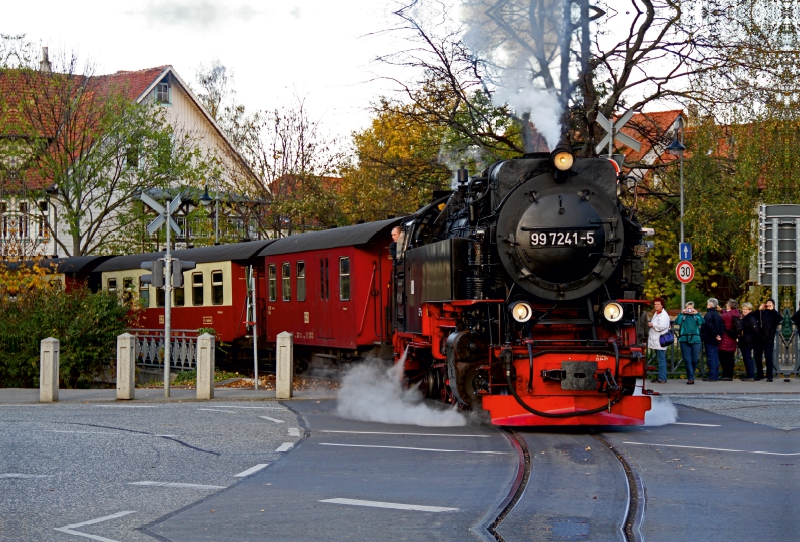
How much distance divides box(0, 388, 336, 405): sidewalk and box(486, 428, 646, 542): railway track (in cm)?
780

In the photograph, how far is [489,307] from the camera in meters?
13.5

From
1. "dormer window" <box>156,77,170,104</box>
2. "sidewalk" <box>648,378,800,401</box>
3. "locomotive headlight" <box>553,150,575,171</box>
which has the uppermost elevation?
"dormer window" <box>156,77,170,104</box>

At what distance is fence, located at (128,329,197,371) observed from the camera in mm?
27750

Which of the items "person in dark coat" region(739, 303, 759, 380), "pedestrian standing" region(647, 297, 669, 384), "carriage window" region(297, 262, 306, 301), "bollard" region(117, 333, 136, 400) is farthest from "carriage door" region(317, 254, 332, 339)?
"person in dark coat" region(739, 303, 759, 380)

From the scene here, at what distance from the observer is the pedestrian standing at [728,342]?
74.5 ft

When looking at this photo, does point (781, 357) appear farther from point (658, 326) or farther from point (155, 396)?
point (155, 396)

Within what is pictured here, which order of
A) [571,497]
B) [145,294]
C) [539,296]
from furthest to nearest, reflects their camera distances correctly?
[145,294]
[539,296]
[571,497]

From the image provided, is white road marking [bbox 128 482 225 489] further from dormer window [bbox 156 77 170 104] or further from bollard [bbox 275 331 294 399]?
dormer window [bbox 156 77 170 104]

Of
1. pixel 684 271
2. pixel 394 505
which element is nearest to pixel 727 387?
pixel 684 271

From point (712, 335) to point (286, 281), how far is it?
9401 millimetres

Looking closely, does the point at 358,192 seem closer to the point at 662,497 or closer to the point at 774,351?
the point at 774,351

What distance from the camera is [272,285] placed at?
27000mm

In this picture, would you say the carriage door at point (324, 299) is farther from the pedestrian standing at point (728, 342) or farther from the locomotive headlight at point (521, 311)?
the locomotive headlight at point (521, 311)

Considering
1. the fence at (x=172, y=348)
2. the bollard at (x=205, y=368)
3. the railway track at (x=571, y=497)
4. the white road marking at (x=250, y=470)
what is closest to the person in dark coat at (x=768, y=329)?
the railway track at (x=571, y=497)
